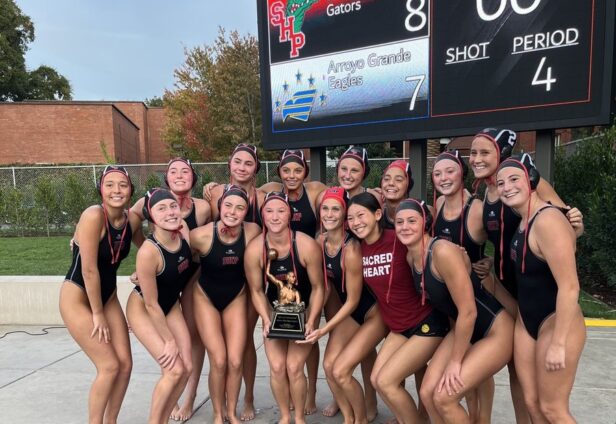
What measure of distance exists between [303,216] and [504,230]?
1.89 meters

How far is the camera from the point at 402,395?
312 cm

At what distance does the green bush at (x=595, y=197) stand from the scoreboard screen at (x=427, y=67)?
7.93 ft

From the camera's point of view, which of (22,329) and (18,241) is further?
(18,241)

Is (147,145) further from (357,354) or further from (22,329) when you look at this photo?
(357,354)

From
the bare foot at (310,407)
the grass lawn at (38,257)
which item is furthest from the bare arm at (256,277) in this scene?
the grass lawn at (38,257)

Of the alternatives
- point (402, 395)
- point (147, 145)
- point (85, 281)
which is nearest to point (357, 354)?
point (402, 395)

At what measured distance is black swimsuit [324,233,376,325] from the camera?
344cm

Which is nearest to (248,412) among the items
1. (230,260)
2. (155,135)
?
(230,260)

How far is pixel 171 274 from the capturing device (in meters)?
3.36

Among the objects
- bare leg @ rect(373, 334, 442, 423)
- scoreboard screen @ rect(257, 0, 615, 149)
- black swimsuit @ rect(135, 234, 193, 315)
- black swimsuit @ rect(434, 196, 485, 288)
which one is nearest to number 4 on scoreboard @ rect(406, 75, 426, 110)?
scoreboard screen @ rect(257, 0, 615, 149)

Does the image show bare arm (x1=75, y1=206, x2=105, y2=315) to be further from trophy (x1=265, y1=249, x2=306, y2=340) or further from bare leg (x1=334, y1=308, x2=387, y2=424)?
bare leg (x1=334, y1=308, x2=387, y2=424)

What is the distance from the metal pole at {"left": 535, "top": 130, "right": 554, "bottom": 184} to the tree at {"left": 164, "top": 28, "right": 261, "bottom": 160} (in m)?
16.1

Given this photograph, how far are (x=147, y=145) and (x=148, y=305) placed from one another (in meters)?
40.3

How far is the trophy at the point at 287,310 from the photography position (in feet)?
11.2
